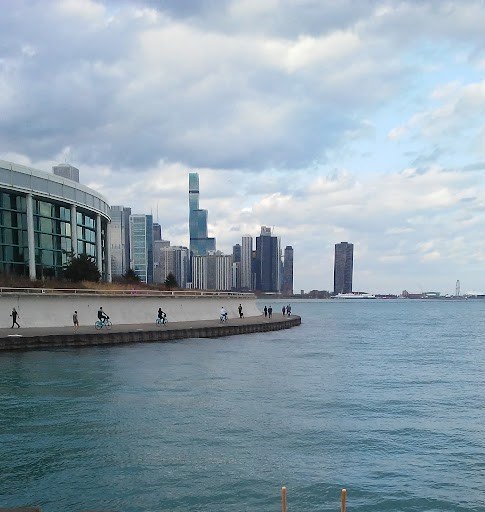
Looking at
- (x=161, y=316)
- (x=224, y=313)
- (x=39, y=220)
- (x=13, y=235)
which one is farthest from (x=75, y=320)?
(x=39, y=220)

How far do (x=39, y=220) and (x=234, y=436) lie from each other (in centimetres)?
6304

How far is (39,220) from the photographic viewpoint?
7481cm

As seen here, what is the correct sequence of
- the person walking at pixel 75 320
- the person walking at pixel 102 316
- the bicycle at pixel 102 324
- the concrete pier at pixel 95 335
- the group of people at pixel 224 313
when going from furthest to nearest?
the group of people at pixel 224 313 → the person walking at pixel 102 316 → the bicycle at pixel 102 324 → the person walking at pixel 75 320 → the concrete pier at pixel 95 335

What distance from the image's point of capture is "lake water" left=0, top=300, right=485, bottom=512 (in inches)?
551

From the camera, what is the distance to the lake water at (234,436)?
1400 cm

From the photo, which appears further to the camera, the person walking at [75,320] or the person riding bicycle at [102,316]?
the person riding bicycle at [102,316]

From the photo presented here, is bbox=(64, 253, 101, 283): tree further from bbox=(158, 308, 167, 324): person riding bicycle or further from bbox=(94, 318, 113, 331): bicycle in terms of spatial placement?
bbox=(94, 318, 113, 331): bicycle

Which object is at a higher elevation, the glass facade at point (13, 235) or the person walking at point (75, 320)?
the glass facade at point (13, 235)

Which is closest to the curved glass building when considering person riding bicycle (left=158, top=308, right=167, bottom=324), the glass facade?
the glass facade

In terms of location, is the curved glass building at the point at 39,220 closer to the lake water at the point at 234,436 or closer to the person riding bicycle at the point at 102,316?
the person riding bicycle at the point at 102,316

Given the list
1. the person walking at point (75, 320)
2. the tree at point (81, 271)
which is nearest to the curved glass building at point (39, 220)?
the tree at point (81, 271)

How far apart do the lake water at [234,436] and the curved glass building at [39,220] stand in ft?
128

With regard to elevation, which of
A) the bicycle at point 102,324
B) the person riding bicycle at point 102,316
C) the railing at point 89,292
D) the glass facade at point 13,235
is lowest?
the bicycle at point 102,324

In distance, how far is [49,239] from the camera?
3039 inches
